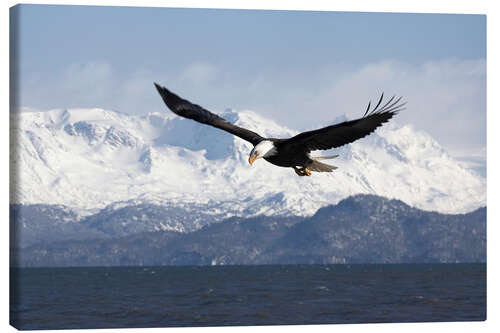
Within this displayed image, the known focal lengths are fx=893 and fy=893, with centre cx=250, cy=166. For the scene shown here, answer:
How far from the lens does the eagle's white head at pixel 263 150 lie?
374 inches

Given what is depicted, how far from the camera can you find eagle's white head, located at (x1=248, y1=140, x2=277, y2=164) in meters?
9.49

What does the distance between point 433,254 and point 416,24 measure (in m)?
182

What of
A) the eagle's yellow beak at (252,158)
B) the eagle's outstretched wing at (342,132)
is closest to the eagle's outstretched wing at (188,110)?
the eagle's outstretched wing at (342,132)

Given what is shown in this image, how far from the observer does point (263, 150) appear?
9.60 metres

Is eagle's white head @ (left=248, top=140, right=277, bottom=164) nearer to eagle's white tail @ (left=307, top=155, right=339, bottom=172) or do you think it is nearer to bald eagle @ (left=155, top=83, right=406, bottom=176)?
bald eagle @ (left=155, top=83, right=406, bottom=176)

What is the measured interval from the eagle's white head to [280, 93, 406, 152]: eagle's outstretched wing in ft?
0.53

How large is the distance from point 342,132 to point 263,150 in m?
0.99

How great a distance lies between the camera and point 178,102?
39.1 ft

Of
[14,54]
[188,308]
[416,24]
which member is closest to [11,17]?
[14,54]

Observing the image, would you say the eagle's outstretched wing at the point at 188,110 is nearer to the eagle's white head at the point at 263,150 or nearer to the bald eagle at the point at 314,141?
the bald eagle at the point at 314,141

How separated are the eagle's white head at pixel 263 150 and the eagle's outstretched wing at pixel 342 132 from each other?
0.53ft
